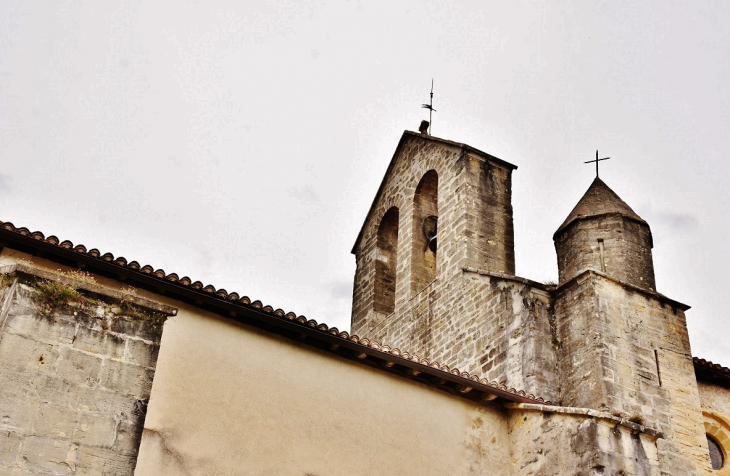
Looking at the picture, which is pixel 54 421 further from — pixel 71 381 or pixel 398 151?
pixel 398 151

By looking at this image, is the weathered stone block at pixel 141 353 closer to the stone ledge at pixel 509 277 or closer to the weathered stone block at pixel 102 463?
the weathered stone block at pixel 102 463

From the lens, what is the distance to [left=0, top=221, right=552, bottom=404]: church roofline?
694 centimetres

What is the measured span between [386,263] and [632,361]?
5.57 metres

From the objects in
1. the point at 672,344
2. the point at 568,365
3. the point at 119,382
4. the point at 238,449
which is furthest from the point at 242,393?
the point at 672,344

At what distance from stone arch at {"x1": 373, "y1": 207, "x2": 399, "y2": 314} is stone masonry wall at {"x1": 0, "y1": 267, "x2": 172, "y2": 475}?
7.54 m

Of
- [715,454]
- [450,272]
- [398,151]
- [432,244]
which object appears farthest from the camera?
[398,151]

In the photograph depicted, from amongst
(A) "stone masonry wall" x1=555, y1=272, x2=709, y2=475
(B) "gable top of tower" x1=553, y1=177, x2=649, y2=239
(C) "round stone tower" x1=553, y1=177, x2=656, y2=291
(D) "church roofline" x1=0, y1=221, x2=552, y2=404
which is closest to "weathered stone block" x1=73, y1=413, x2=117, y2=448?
(D) "church roofline" x1=0, y1=221, x2=552, y2=404

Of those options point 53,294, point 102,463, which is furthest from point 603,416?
point 53,294

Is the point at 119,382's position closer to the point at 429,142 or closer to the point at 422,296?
the point at 422,296

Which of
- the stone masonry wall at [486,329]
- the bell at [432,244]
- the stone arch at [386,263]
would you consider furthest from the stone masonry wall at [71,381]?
the stone arch at [386,263]

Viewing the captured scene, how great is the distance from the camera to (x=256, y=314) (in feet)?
25.2

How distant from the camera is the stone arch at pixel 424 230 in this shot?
12.6 meters

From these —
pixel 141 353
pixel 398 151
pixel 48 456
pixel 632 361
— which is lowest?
pixel 48 456

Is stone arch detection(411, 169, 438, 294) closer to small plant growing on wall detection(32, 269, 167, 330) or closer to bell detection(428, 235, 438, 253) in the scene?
bell detection(428, 235, 438, 253)
